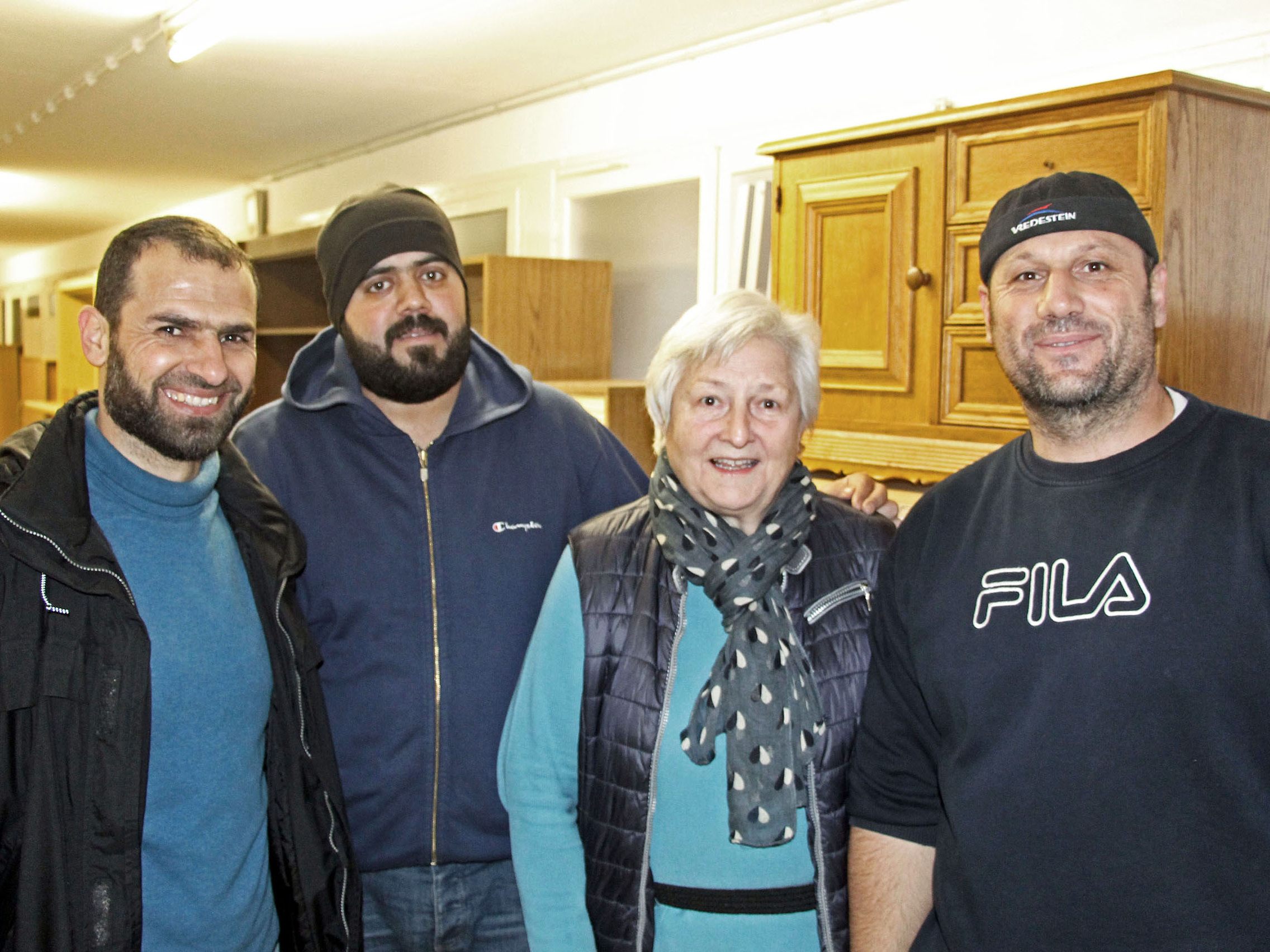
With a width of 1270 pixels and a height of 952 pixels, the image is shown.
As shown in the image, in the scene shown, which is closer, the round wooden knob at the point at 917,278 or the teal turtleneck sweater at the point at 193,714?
the teal turtleneck sweater at the point at 193,714

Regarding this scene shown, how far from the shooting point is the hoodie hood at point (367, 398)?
6.66 ft

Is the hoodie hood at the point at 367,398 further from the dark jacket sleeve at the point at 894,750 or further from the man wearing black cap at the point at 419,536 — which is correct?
the dark jacket sleeve at the point at 894,750

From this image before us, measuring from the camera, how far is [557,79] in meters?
5.10

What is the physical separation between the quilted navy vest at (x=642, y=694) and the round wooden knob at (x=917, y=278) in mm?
1089

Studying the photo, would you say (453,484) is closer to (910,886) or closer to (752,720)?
(752,720)

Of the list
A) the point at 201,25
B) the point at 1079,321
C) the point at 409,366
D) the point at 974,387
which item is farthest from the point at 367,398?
the point at 201,25

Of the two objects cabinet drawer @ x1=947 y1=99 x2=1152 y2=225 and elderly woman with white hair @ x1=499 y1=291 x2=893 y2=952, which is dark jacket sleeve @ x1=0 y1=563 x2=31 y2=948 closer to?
Result: elderly woman with white hair @ x1=499 y1=291 x2=893 y2=952

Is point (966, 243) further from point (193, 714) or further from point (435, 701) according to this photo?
point (193, 714)

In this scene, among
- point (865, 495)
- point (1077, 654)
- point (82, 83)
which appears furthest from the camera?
point (82, 83)

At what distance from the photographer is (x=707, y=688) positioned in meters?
1.56

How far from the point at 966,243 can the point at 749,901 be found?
1.58 metres

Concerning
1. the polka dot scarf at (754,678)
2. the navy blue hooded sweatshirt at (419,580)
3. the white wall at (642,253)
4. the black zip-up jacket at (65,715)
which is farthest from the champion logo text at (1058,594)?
the white wall at (642,253)

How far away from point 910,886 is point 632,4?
130 inches

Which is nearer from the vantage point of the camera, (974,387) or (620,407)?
(974,387)
